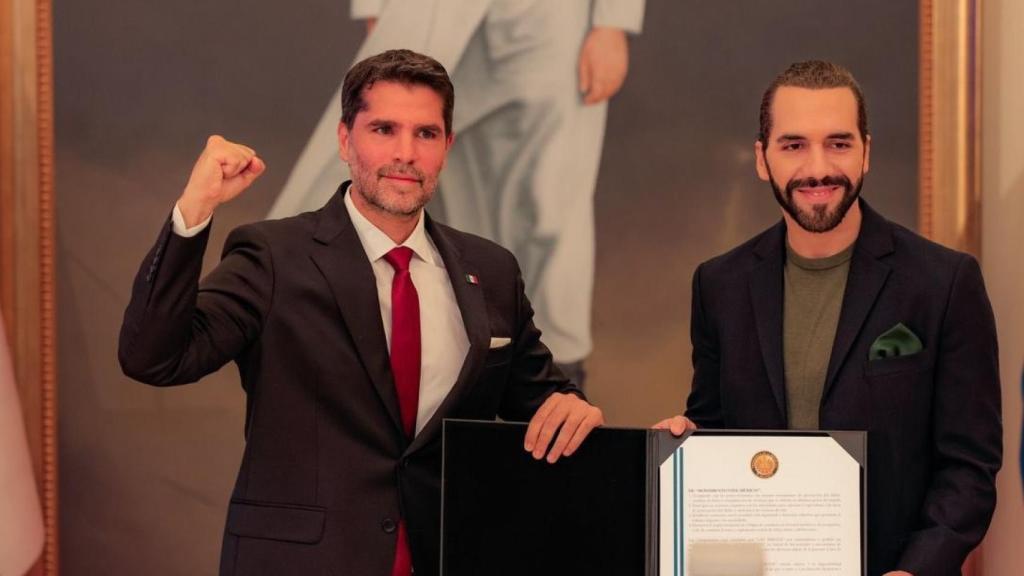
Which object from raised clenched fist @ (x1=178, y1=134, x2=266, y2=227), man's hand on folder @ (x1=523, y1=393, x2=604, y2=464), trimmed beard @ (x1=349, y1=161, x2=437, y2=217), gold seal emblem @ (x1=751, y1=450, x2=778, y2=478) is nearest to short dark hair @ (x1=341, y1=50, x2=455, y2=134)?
trimmed beard @ (x1=349, y1=161, x2=437, y2=217)

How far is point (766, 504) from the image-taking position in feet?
6.45

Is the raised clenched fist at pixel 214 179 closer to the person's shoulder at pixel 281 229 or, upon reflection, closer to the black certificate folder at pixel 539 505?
the person's shoulder at pixel 281 229

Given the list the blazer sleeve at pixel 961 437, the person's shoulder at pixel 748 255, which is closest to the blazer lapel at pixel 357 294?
the person's shoulder at pixel 748 255

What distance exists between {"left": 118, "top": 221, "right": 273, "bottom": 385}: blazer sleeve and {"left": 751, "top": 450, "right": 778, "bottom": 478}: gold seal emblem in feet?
2.87

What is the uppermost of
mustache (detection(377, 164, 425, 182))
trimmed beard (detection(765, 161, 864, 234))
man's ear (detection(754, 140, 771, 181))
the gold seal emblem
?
man's ear (detection(754, 140, 771, 181))

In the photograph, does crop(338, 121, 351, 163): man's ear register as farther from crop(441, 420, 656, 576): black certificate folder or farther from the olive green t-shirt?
the olive green t-shirt

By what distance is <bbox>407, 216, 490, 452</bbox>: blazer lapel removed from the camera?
207 cm

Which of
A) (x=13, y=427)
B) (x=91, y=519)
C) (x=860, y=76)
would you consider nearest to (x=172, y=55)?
(x=13, y=427)

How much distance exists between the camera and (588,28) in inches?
117

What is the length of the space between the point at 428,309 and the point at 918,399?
889mm

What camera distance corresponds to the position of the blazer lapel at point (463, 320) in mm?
2066

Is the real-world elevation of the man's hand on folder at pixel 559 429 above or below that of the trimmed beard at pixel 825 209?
below

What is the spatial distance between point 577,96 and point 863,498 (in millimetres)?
1390

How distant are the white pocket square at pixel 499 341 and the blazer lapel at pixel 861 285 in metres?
0.59
